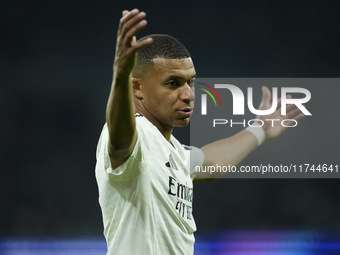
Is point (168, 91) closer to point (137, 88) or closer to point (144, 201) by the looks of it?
point (137, 88)

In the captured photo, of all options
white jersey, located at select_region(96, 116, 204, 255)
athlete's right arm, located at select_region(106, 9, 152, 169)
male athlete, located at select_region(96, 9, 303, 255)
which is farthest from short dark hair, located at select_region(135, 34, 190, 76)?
athlete's right arm, located at select_region(106, 9, 152, 169)

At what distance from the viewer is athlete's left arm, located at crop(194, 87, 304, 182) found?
1414 mm

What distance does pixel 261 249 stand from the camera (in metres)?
2.58

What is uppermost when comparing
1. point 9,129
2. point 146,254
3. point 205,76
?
point 205,76

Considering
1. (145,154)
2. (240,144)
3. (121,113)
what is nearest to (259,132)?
(240,144)

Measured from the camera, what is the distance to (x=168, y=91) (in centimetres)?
100

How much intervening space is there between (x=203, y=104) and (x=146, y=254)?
1757mm

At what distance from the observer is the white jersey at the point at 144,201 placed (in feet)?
2.70

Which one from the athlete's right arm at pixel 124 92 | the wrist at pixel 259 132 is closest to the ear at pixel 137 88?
the athlete's right arm at pixel 124 92

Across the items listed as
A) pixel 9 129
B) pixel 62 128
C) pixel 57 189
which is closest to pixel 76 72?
pixel 62 128

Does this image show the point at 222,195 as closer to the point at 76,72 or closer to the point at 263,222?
the point at 263,222

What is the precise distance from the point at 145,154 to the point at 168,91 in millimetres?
231

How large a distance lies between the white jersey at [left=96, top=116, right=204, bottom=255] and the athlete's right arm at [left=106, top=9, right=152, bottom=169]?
0.15 ft

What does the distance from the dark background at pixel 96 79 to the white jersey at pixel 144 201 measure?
1.75 metres
